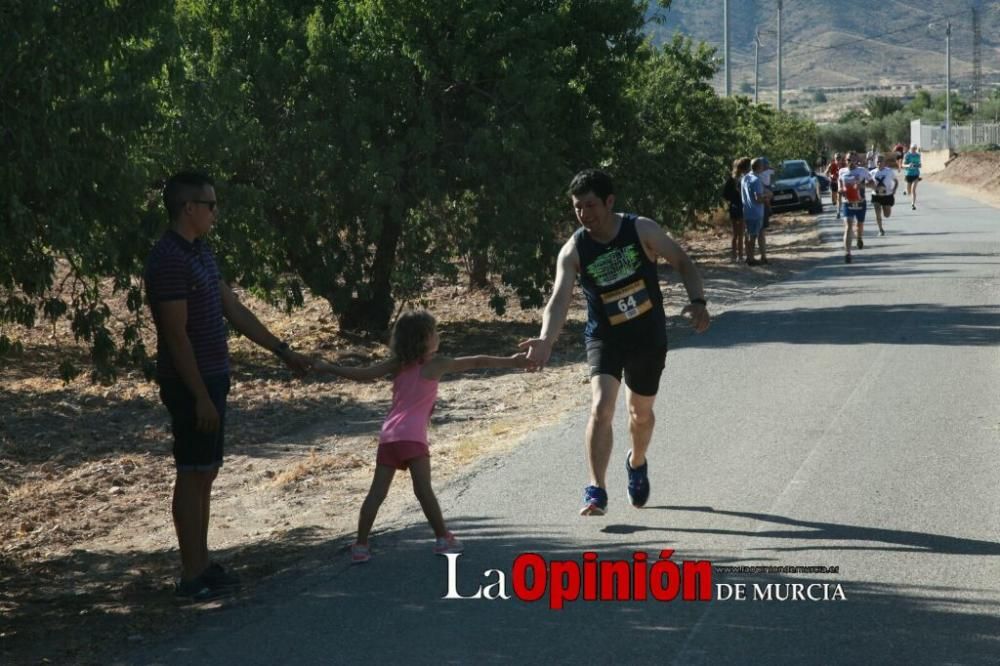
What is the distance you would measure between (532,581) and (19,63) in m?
3.62

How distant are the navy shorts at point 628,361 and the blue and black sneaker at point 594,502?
0.59 metres

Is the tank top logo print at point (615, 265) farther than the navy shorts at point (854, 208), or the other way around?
the navy shorts at point (854, 208)

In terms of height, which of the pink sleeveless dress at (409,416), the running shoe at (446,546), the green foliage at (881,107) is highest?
the green foliage at (881,107)

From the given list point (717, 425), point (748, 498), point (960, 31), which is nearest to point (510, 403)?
point (717, 425)

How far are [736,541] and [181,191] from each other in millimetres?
3132

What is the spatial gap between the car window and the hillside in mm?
136462

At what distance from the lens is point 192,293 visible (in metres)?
6.68

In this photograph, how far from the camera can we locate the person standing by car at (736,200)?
24.9m

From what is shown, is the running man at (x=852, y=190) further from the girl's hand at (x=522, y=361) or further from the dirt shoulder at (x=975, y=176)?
the dirt shoulder at (x=975, y=176)

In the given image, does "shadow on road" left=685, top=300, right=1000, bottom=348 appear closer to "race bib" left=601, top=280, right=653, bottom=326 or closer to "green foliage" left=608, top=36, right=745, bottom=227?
"green foliage" left=608, top=36, right=745, bottom=227

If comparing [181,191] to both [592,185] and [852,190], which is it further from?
[852,190]

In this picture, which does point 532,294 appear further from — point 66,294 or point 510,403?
point 66,294

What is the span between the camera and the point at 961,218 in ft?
122

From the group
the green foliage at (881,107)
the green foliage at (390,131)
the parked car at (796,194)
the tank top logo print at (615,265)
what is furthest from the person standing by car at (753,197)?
the green foliage at (881,107)
